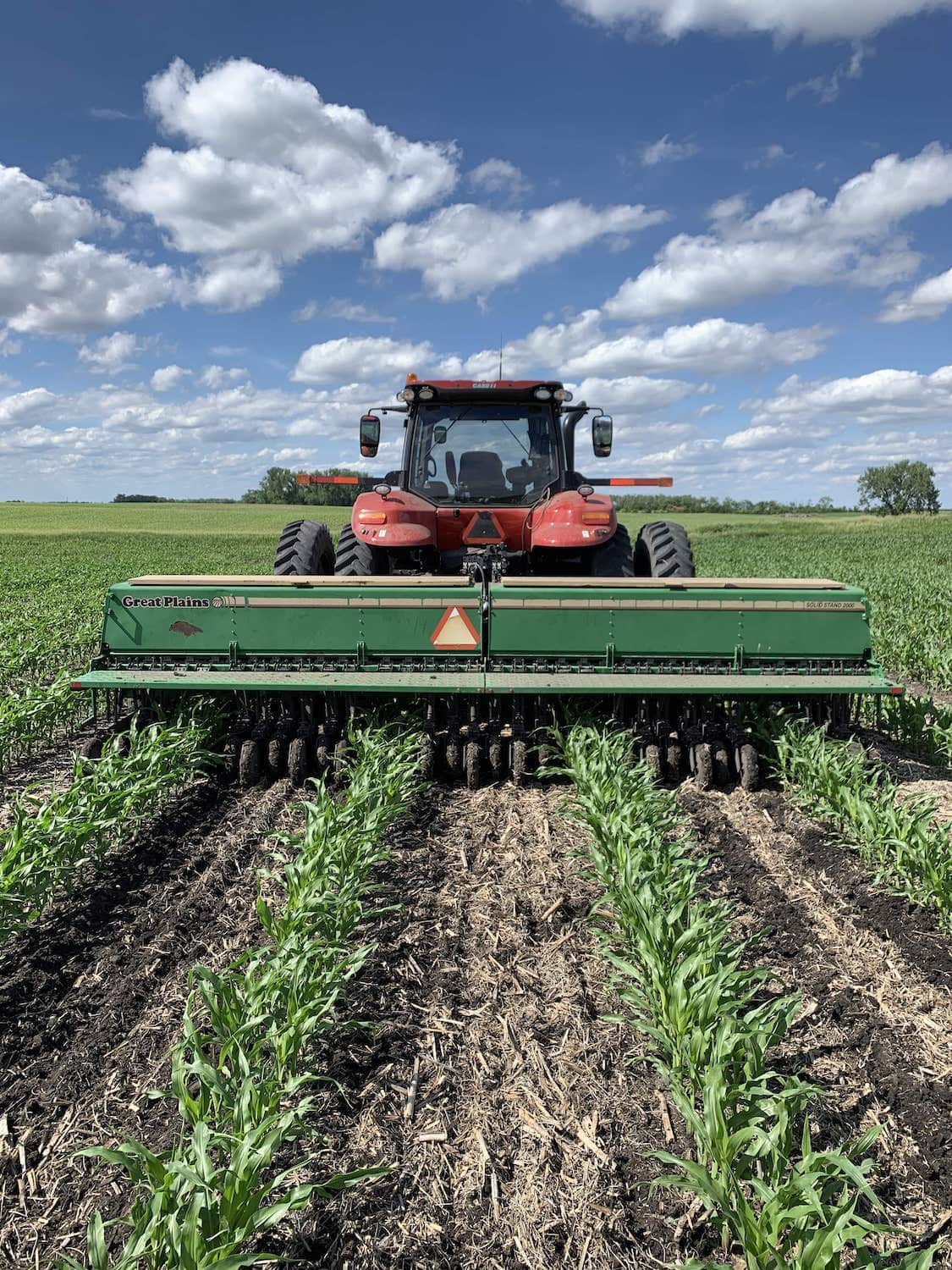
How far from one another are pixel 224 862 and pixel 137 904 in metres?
0.45

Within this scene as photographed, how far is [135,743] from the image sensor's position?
192 inches

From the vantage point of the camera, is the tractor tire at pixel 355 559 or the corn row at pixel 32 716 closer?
the corn row at pixel 32 716

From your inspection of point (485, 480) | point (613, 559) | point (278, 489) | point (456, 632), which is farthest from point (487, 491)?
point (278, 489)

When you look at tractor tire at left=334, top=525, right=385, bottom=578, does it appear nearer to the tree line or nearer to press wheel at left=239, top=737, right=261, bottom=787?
press wheel at left=239, top=737, right=261, bottom=787

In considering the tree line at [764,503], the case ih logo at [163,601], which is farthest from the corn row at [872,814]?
the tree line at [764,503]

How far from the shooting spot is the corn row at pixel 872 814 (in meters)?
3.64

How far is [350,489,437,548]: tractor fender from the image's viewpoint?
19.3 feet

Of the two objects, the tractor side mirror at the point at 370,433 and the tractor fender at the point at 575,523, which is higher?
the tractor side mirror at the point at 370,433

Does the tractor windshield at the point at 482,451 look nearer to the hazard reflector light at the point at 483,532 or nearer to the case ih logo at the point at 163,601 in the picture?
the hazard reflector light at the point at 483,532

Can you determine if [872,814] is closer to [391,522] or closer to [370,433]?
[391,522]

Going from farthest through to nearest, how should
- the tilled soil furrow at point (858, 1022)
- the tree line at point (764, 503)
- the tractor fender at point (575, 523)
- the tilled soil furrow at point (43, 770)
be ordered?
1. the tree line at point (764, 503)
2. the tractor fender at point (575, 523)
3. the tilled soil furrow at point (43, 770)
4. the tilled soil furrow at point (858, 1022)

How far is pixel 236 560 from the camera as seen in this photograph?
101 feet

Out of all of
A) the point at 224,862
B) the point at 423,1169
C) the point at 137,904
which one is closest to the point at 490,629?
the point at 224,862

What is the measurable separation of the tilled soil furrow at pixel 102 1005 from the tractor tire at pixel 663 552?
343cm
